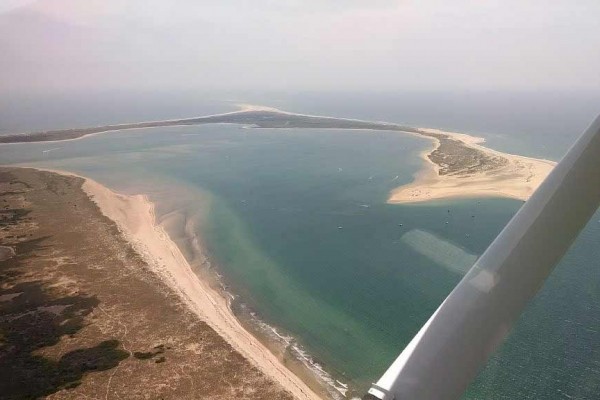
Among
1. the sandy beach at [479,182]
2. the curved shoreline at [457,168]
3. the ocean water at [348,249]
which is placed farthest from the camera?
the curved shoreline at [457,168]

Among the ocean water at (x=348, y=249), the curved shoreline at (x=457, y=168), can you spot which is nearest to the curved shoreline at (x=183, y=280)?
the ocean water at (x=348, y=249)

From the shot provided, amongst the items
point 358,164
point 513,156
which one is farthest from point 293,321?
point 513,156

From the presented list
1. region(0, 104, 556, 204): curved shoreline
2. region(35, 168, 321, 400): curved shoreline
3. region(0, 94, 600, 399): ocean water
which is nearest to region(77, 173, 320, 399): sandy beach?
region(35, 168, 321, 400): curved shoreline

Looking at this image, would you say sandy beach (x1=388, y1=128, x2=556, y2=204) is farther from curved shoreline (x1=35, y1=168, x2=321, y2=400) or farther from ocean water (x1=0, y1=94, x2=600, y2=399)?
curved shoreline (x1=35, y1=168, x2=321, y2=400)

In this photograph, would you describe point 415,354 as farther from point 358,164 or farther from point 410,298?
point 358,164

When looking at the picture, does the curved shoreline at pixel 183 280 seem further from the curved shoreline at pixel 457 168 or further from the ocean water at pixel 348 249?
the curved shoreline at pixel 457 168

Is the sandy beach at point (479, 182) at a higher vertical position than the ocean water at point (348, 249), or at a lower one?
lower

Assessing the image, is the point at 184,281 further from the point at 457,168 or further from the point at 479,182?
the point at 457,168
